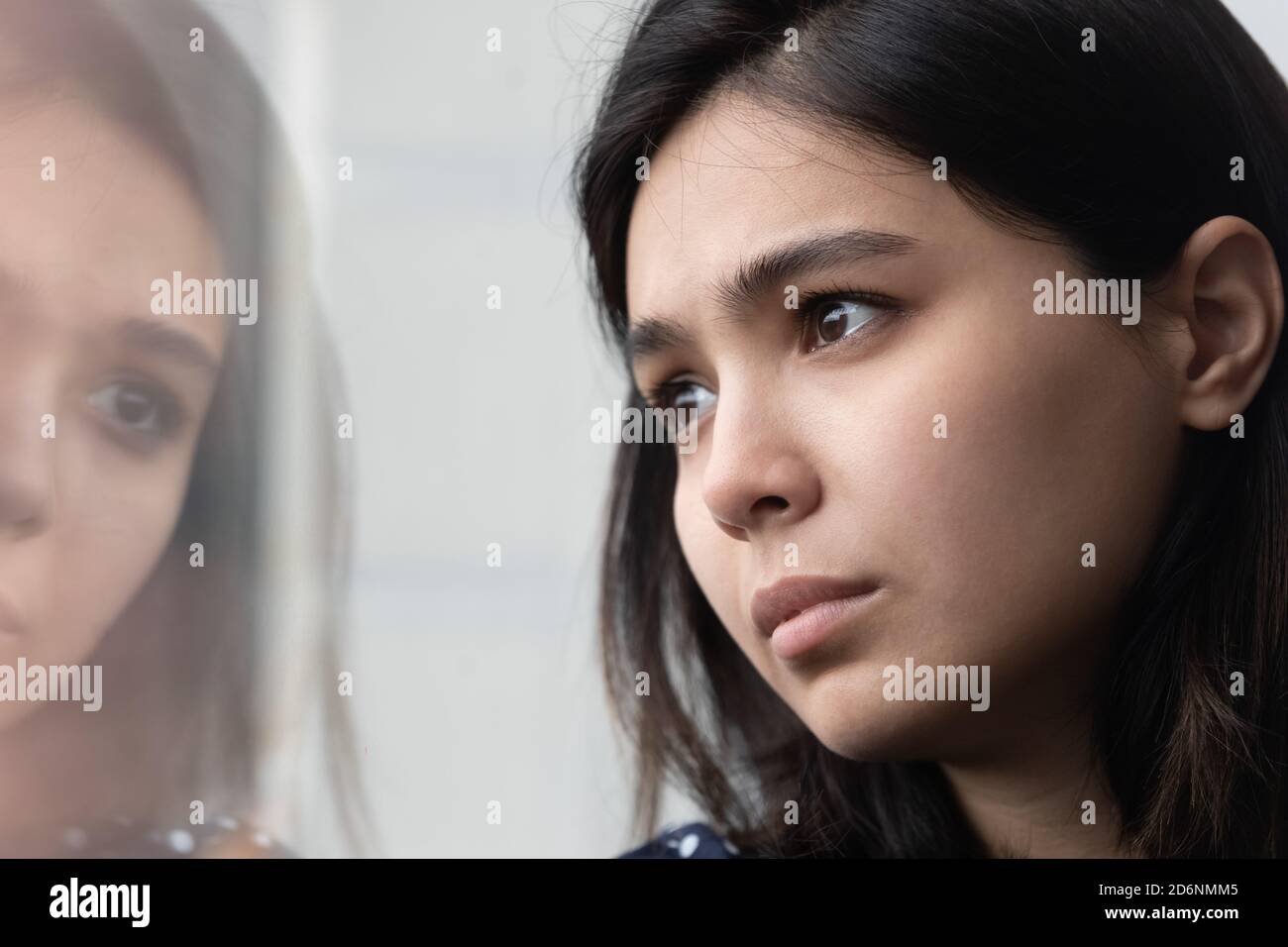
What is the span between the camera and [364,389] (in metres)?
0.96

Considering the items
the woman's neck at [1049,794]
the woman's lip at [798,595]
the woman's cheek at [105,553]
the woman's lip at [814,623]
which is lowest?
the woman's neck at [1049,794]

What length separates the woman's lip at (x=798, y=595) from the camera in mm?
671

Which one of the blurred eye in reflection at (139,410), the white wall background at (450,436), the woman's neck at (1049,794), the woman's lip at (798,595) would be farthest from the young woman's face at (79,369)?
the woman's neck at (1049,794)

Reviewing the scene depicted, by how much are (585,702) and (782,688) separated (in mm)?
300

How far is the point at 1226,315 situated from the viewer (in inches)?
26.7

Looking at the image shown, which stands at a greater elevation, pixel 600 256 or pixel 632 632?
pixel 600 256

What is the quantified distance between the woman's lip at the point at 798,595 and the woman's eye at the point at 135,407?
486mm

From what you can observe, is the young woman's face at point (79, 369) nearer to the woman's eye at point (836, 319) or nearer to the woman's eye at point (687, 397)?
the woman's eye at point (687, 397)

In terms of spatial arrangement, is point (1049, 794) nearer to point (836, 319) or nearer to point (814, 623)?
point (814, 623)

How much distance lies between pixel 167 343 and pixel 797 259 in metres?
0.50

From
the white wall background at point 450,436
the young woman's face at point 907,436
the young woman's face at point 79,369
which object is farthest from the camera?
the white wall background at point 450,436

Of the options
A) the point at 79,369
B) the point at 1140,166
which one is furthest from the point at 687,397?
the point at 79,369

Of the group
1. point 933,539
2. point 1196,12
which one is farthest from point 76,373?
point 1196,12
